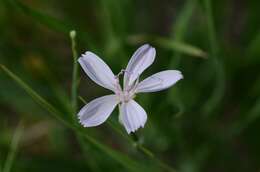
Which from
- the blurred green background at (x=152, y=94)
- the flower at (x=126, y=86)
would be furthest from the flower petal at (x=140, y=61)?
the blurred green background at (x=152, y=94)

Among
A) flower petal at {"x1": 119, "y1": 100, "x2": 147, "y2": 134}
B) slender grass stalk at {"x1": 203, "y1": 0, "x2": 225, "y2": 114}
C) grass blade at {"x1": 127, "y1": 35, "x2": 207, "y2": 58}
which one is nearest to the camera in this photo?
flower petal at {"x1": 119, "y1": 100, "x2": 147, "y2": 134}

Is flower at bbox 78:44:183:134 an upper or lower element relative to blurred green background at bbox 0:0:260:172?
lower

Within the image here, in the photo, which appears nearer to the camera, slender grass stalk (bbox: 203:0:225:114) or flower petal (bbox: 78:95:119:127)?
flower petal (bbox: 78:95:119:127)

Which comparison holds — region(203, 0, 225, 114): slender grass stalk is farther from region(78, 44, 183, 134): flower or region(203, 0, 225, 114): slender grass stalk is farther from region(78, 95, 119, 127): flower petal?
region(78, 95, 119, 127): flower petal

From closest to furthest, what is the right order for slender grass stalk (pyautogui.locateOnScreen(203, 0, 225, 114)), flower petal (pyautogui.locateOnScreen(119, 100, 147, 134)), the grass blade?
flower petal (pyautogui.locateOnScreen(119, 100, 147, 134)) < slender grass stalk (pyautogui.locateOnScreen(203, 0, 225, 114)) < the grass blade

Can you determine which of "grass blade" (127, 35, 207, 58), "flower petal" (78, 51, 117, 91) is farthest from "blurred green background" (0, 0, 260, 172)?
"flower petal" (78, 51, 117, 91)

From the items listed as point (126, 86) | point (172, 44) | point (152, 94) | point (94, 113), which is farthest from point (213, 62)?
point (94, 113)

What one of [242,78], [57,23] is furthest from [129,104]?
[242,78]

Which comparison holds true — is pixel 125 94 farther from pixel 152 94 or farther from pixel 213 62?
pixel 152 94
